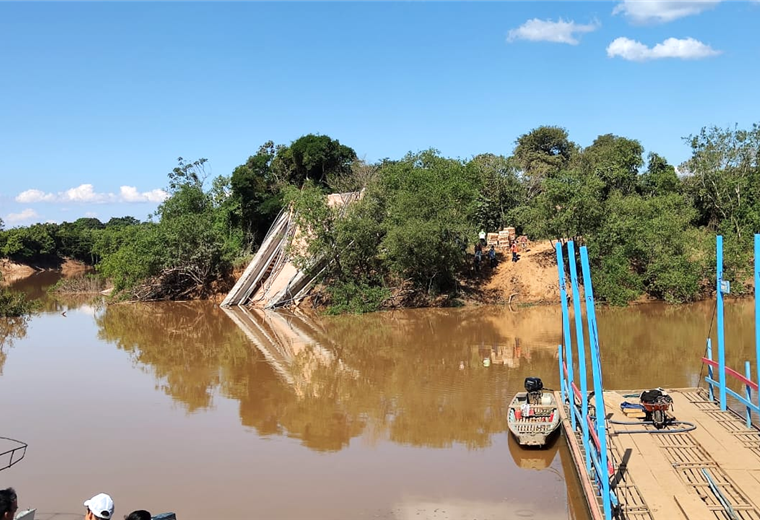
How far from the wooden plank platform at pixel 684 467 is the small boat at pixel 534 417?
305 millimetres

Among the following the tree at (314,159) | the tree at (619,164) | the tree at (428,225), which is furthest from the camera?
the tree at (314,159)

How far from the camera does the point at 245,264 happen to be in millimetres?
34781

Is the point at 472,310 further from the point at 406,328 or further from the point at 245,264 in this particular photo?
the point at 245,264

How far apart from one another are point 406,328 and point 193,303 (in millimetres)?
14477

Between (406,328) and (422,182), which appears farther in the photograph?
(422,182)

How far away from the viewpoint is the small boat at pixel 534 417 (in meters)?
10.4

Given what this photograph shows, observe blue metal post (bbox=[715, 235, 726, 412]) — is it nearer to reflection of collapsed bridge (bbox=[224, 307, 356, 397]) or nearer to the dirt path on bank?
reflection of collapsed bridge (bbox=[224, 307, 356, 397])

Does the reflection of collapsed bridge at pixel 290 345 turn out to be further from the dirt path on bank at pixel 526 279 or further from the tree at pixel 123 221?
the tree at pixel 123 221

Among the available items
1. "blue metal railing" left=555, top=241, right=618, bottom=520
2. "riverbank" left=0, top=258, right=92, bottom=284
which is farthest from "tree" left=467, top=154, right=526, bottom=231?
"riverbank" left=0, top=258, right=92, bottom=284

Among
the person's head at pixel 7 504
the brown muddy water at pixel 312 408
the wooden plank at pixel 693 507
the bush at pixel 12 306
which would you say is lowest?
the brown muddy water at pixel 312 408

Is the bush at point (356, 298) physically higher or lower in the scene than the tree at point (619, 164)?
lower

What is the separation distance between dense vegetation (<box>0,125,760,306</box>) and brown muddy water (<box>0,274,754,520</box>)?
97.9 inches

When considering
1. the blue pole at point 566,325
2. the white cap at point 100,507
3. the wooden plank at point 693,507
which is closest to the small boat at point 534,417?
the blue pole at point 566,325

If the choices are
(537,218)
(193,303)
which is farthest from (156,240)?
(537,218)
